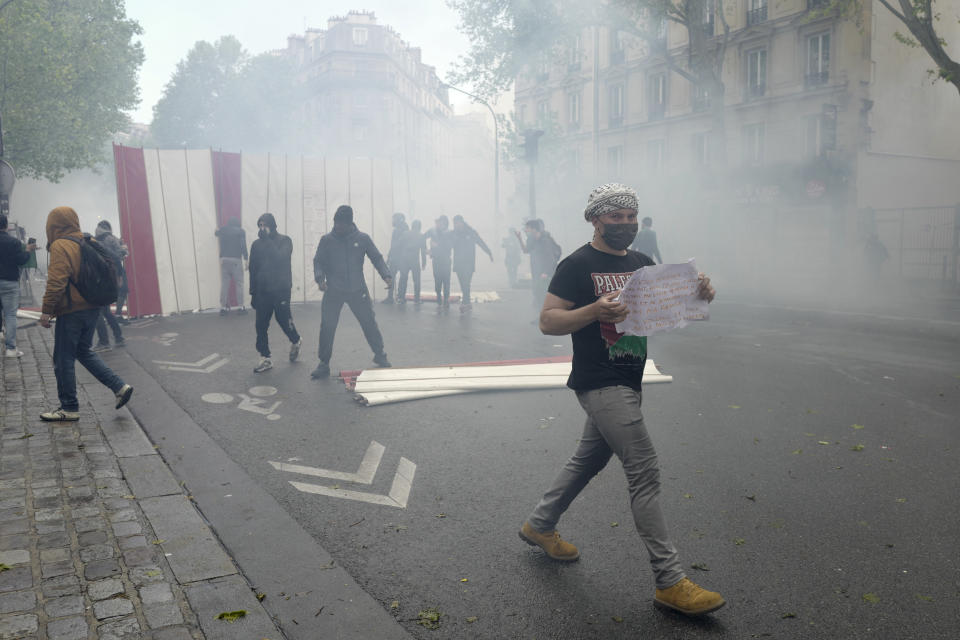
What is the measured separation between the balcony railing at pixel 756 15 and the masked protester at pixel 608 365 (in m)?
30.7

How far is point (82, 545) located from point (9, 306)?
7179 millimetres

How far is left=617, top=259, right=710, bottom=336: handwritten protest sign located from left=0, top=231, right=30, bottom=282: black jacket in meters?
8.80

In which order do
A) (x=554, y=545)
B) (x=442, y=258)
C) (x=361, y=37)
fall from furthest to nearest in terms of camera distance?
(x=361, y=37), (x=442, y=258), (x=554, y=545)

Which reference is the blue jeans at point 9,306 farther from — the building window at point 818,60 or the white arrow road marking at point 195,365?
the building window at point 818,60

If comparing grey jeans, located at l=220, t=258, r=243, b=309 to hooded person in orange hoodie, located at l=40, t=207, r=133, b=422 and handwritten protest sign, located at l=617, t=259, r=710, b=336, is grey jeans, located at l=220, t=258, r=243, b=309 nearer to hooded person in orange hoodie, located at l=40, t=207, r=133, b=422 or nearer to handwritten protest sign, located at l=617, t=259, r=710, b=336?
hooded person in orange hoodie, located at l=40, t=207, r=133, b=422

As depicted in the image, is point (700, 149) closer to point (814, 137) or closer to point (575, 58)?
point (814, 137)

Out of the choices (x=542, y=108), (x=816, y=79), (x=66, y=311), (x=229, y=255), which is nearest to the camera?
(x=66, y=311)

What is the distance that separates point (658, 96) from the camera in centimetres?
3659

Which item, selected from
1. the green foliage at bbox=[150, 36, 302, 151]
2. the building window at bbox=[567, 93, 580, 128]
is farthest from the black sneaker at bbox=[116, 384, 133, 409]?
the green foliage at bbox=[150, 36, 302, 151]

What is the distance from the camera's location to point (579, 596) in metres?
3.27

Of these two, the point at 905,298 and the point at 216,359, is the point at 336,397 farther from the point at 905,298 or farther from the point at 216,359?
the point at 905,298

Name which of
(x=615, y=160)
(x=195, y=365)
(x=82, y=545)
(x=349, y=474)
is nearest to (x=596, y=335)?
(x=349, y=474)

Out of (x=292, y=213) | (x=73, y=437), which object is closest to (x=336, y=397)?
(x=73, y=437)

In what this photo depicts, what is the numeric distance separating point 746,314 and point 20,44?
81.8ft
